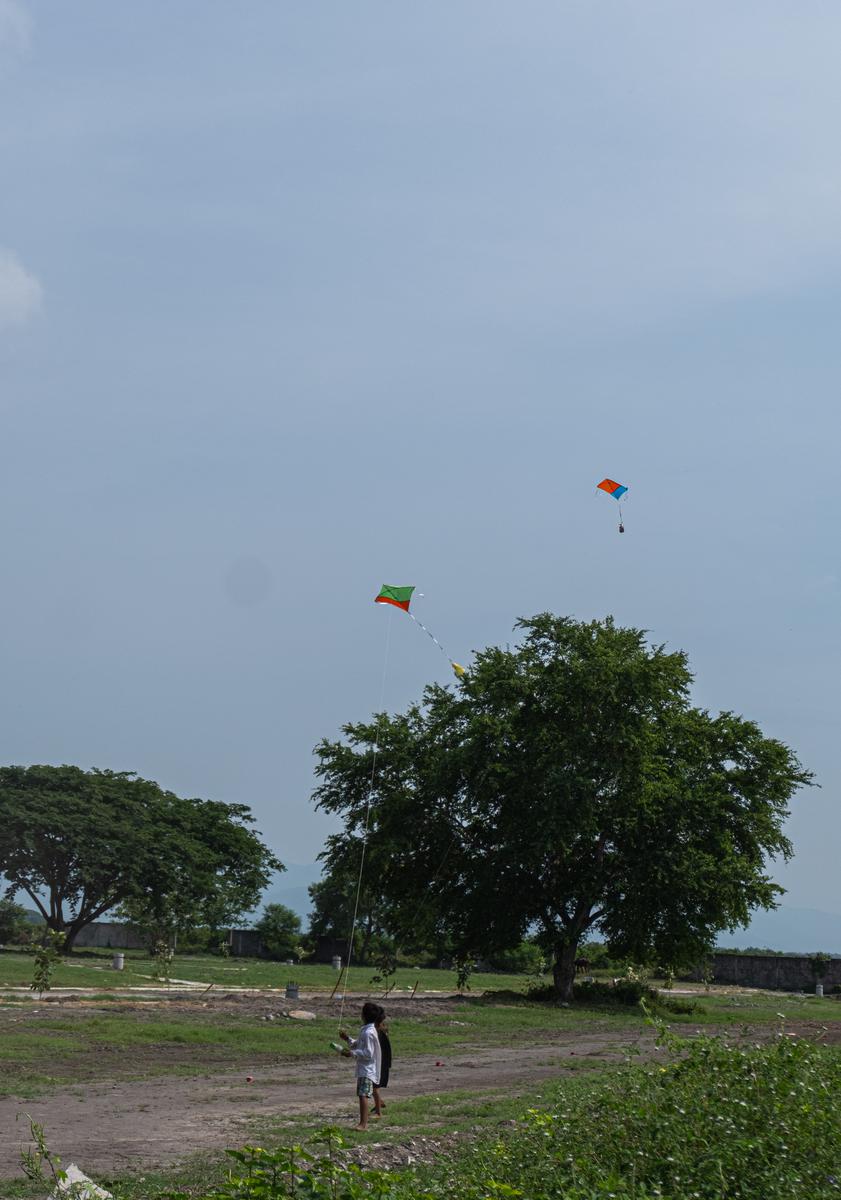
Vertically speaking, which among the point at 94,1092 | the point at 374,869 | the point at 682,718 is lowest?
the point at 94,1092

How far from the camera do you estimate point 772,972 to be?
64000 mm

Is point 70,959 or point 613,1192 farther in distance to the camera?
point 70,959

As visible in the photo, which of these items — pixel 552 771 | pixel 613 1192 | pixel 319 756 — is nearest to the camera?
pixel 613 1192

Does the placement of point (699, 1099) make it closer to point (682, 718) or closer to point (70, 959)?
point (682, 718)

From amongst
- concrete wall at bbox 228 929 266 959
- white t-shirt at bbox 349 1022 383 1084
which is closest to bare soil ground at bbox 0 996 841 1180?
white t-shirt at bbox 349 1022 383 1084

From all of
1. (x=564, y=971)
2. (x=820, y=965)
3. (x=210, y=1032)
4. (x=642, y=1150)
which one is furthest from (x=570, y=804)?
(x=820, y=965)

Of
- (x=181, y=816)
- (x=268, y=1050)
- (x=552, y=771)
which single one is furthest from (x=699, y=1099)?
(x=181, y=816)

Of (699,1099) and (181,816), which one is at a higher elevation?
(181,816)

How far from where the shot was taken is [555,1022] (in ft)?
104

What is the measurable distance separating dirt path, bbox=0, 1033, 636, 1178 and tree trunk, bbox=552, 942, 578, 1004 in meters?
15.9

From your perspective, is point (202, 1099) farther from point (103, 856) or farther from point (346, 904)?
point (346, 904)

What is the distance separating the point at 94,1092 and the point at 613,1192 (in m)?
10.0

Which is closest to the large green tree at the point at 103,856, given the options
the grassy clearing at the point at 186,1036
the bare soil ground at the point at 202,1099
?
the grassy clearing at the point at 186,1036

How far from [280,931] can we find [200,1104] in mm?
57951
